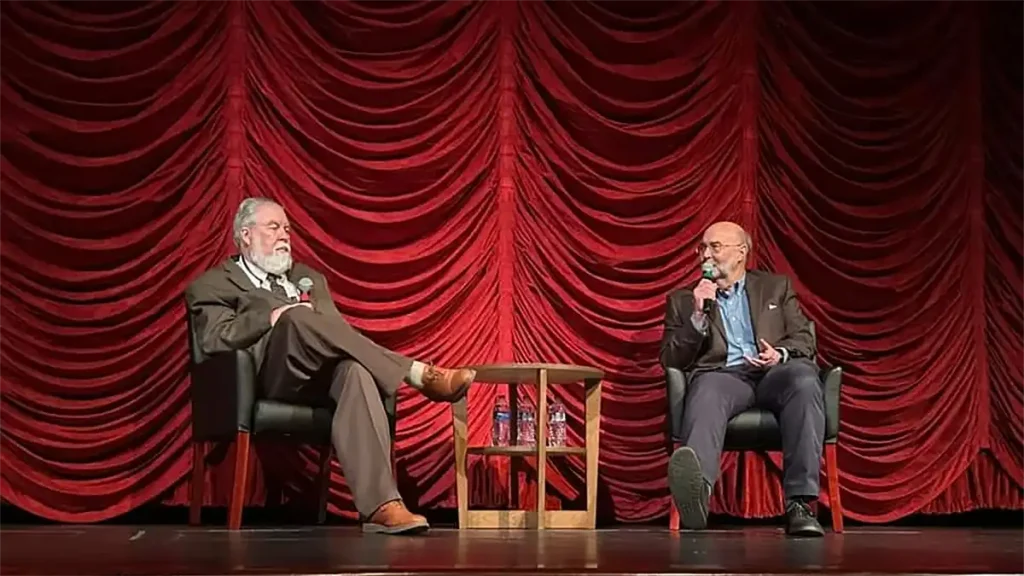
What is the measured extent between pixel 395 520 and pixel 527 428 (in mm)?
1358

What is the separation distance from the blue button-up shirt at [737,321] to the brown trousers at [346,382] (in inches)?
46.1

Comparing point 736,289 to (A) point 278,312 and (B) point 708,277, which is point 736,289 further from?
(A) point 278,312

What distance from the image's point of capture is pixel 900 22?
5.16 meters

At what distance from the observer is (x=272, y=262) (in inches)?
163

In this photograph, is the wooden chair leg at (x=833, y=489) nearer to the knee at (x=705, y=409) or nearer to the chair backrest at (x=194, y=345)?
the knee at (x=705, y=409)

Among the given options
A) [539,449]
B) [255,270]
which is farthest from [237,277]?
[539,449]

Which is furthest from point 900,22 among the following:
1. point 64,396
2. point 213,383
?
point 64,396

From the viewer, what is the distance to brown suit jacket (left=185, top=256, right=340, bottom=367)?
12.7ft

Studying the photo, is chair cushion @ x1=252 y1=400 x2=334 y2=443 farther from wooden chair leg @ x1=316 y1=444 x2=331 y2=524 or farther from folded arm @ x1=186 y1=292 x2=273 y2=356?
wooden chair leg @ x1=316 y1=444 x2=331 y2=524

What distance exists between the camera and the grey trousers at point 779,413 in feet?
12.7

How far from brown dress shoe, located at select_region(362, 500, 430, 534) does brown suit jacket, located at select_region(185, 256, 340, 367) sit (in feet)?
2.36

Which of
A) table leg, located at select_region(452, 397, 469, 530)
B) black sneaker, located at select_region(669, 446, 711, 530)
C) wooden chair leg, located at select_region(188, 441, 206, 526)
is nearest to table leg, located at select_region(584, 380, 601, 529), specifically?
table leg, located at select_region(452, 397, 469, 530)

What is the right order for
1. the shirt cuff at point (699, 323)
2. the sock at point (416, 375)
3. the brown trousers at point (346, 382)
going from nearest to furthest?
the brown trousers at point (346, 382), the sock at point (416, 375), the shirt cuff at point (699, 323)

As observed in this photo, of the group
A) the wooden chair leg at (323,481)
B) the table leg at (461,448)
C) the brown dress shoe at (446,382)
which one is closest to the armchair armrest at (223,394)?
the wooden chair leg at (323,481)
